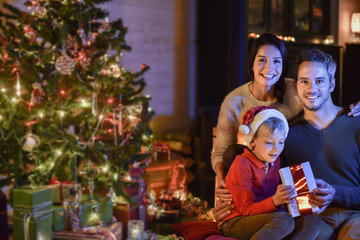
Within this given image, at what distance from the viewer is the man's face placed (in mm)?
2189

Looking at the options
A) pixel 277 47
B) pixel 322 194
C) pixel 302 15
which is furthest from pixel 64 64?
pixel 302 15

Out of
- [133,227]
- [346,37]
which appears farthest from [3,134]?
[346,37]

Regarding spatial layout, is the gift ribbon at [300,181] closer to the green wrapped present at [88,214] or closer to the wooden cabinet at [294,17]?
the green wrapped present at [88,214]

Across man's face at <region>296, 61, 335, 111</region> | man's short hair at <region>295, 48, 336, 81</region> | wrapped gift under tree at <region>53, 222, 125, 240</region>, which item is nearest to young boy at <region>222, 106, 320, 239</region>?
man's face at <region>296, 61, 335, 111</region>

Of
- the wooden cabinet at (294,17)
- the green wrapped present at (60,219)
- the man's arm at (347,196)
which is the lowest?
the green wrapped present at (60,219)

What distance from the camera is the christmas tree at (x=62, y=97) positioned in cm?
322

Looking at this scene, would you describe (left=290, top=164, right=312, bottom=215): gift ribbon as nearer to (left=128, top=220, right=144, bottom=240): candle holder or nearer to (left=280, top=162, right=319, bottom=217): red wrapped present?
(left=280, top=162, right=319, bottom=217): red wrapped present

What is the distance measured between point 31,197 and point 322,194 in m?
1.81

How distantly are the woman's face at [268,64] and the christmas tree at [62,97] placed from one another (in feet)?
4.51

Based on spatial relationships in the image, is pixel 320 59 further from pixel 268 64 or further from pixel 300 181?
pixel 300 181

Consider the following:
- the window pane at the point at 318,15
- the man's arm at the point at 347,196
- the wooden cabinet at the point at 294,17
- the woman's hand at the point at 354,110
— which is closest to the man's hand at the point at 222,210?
the man's arm at the point at 347,196

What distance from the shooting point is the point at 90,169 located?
3.44 meters

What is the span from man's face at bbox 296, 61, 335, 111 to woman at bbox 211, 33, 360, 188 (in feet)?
0.51

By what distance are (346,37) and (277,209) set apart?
2.72m
